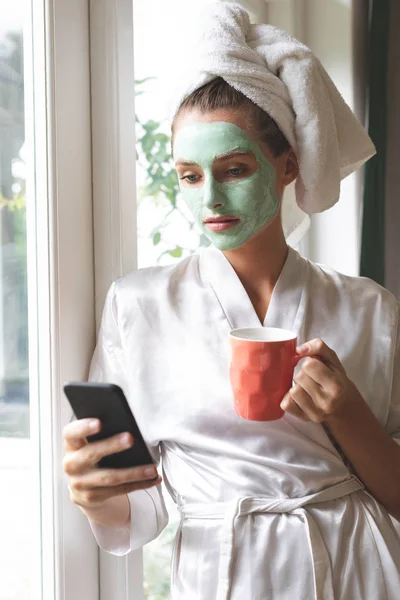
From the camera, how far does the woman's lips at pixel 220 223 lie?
0.97 m

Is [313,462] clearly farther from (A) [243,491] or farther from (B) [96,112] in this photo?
(B) [96,112]

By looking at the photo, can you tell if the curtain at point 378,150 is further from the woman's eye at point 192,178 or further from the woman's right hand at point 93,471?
the woman's right hand at point 93,471

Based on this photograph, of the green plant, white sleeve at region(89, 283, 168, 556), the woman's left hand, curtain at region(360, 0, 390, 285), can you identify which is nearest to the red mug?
the woman's left hand

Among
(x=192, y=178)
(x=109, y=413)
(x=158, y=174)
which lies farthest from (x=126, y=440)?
(x=158, y=174)

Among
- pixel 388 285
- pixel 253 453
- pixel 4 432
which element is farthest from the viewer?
pixel 388 285

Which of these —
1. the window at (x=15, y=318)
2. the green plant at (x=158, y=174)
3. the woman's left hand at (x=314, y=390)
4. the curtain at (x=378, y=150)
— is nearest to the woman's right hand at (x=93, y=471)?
the window at (x=15, y=318)

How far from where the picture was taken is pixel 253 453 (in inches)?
39.1

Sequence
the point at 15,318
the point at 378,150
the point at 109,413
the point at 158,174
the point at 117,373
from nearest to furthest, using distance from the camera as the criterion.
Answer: the point at 109,413 → the point at 15,318 → the point at 117,373 → the point at 158,174 → the point at 378,150

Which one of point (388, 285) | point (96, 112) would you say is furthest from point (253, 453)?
point (388, 285)

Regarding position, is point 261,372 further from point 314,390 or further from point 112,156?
point 112,156

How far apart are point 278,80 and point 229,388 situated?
46cm

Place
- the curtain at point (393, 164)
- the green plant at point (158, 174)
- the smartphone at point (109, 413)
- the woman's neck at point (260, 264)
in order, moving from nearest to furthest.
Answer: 1. the smartphone at point (109, 413)
2. the woman's neck at point (260, 264)
3. the green plant at point (158, 174)
4. the curtain at point (393, 164)

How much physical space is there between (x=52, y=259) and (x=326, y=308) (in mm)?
461

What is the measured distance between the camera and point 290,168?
107 centimetres
